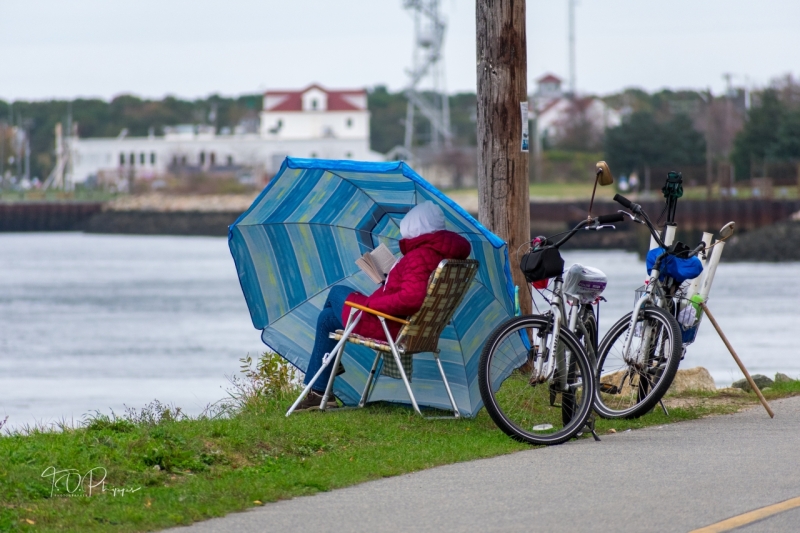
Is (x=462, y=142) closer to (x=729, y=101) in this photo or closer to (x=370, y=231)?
(x=729, y=101)

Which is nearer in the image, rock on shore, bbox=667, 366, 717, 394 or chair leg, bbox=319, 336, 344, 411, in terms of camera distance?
chair leg, bbox=319, 336, 344, 411

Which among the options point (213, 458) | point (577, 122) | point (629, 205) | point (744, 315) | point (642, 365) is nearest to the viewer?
point (213, 458)

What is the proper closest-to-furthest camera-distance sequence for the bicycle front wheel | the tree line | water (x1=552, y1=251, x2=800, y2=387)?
the bicycle front wheel → water (x1=552, y1=251, x2=800, y2=387) → the tree line

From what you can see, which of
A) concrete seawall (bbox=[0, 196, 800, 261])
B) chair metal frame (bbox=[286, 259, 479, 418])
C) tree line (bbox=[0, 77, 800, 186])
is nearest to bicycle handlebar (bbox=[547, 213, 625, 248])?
chair metal frame (bbox=[286, 259, 479, 418])

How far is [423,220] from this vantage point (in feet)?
26.2

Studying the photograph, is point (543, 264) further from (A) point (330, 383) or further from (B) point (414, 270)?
(A) point (330, 383)

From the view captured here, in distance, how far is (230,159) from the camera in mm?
137250

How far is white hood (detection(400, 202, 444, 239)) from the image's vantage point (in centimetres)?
801

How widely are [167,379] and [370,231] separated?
14503mm

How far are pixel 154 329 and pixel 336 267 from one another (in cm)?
2622

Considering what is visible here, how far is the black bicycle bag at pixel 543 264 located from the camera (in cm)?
763

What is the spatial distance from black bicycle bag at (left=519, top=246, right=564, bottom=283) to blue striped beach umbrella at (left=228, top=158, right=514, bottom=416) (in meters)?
0.60

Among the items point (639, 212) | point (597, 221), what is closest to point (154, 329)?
point (639, 212)

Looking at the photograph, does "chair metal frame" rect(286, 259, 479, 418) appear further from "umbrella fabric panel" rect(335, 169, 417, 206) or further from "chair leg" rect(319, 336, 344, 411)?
"umbrella fabric panel" rect(335, 169, 417, 206)
